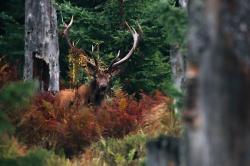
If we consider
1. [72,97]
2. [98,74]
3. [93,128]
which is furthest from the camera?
[98,74]

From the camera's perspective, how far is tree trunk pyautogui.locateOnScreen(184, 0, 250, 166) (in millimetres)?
3145

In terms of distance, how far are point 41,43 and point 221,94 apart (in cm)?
1289

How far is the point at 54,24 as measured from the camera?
16.1 meters

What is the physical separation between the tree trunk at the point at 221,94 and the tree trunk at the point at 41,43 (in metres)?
12.6

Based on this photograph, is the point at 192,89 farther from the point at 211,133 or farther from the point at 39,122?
the point at 39,122

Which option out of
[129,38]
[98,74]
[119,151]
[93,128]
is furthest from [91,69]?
[119,151]

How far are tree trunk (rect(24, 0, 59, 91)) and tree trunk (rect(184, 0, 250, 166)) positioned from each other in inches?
497

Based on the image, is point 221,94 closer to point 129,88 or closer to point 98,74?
point 98,74

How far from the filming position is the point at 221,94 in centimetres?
314

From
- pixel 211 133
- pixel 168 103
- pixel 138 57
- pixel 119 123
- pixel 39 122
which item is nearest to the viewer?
pixel 211 133

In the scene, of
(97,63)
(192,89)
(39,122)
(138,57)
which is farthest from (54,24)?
(192,89)

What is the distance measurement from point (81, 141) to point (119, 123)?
2.97ft

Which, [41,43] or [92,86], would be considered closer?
[92,86]

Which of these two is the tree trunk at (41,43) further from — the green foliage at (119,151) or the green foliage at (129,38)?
the green foliage at (119,151)
